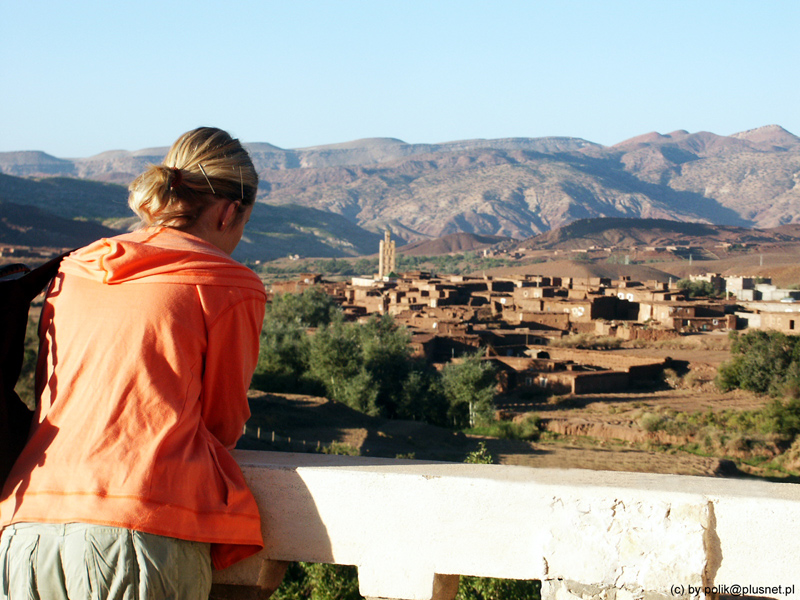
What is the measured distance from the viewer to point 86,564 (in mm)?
1432

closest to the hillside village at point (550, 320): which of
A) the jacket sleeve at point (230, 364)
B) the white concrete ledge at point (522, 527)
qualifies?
the white concrete ledge at point (522, 527)

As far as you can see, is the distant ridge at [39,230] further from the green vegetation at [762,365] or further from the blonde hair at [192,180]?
the blonde hair at [192,180]

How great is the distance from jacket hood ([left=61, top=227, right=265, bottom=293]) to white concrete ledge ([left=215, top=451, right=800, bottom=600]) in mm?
535

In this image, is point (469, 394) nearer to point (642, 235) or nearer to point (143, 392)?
point (143, 392)

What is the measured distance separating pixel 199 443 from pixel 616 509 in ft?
3.05

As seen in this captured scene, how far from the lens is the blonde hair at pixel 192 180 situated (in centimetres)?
172

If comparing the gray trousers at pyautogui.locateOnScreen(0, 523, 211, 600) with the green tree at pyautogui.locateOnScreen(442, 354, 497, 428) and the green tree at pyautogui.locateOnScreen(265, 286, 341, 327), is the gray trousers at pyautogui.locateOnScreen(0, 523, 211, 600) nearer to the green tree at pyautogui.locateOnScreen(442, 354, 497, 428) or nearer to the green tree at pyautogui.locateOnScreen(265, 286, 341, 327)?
the green tree at pyautogui.locateOnScreen(442, 354, 497, 428)

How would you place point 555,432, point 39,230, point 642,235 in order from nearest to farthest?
point 555,432, point 39,230, point 642,235

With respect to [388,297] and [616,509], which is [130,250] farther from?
[388,297]

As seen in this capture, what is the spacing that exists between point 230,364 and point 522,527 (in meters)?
0.77

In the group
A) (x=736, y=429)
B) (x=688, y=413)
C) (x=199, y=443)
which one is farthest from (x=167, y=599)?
(x=688, y=413)

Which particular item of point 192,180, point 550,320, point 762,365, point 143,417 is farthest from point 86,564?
point 550,320

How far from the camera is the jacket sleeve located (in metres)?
1.62

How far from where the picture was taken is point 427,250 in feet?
420
